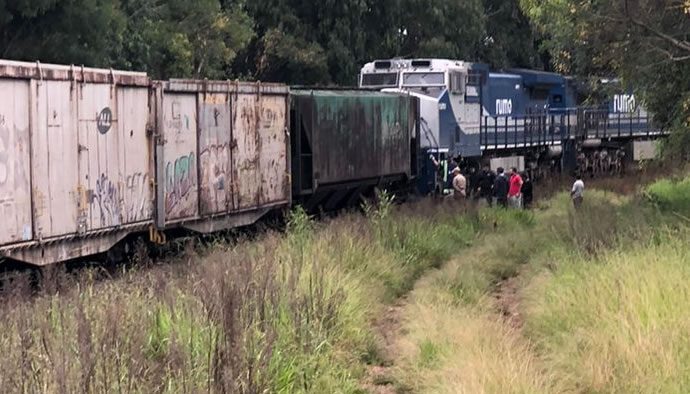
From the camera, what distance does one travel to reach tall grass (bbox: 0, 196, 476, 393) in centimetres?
637

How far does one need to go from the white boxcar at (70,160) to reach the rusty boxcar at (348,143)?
5687 millimetres

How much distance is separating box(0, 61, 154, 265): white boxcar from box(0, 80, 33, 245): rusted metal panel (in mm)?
11

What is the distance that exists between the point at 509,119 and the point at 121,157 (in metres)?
20.2

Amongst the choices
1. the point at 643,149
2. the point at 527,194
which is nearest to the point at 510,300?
the point at 527,194

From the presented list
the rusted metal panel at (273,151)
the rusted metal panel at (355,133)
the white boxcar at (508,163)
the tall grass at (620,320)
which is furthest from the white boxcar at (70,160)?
the white boxcar at (508,163)

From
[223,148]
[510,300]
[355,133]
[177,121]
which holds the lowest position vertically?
[510,300]

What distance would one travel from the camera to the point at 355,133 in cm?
2144

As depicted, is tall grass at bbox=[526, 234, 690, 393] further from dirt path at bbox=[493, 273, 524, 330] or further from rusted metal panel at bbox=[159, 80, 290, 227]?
rusted metal panel at bbox=[159, 80, 290, 227]

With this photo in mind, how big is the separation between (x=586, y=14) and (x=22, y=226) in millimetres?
9658

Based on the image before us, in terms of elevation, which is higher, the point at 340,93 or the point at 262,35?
the point at 262,35

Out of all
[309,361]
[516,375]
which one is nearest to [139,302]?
[309,361]

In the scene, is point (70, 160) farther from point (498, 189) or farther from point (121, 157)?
point (498, 189)

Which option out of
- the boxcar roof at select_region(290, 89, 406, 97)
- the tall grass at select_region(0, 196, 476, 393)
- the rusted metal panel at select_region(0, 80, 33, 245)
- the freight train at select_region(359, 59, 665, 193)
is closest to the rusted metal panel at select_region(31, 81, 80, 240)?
the rusted metal panel at select_region(0, 80, 33, 245)

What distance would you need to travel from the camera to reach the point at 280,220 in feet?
61.7
